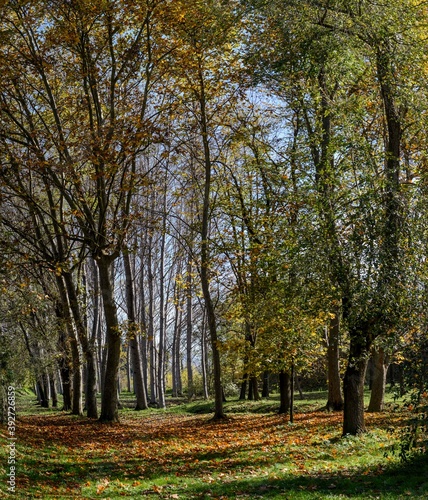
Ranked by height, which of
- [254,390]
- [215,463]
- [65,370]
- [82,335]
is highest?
[82,335]

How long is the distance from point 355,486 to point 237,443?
5893mm

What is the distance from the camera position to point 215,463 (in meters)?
11.6

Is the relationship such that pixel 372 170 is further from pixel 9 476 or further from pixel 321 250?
pixel 9 476

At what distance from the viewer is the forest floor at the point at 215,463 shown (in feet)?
28.6

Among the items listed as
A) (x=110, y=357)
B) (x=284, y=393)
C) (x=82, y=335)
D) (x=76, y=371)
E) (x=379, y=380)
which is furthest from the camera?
(x=284, y=393)

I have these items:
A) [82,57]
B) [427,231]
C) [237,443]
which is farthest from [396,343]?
[82,57]

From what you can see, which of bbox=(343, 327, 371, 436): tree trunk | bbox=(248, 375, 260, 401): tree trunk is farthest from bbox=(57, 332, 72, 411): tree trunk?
bbox=(343, 327, 371, 436): tree trunk

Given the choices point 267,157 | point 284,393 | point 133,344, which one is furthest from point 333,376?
point 133,344

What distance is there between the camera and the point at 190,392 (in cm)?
3625

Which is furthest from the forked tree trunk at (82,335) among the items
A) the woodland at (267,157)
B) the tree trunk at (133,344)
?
the tree trunk at (133,344)

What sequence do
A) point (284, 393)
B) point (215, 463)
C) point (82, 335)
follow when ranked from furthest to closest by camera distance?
point (284, 393), point (82, 335), point (215, 463)

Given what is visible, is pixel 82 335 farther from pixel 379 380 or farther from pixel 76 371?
pixel 379 380

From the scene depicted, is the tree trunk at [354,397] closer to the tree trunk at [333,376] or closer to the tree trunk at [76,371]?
the tree trunk at [333,376]

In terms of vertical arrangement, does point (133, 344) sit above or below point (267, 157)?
below
